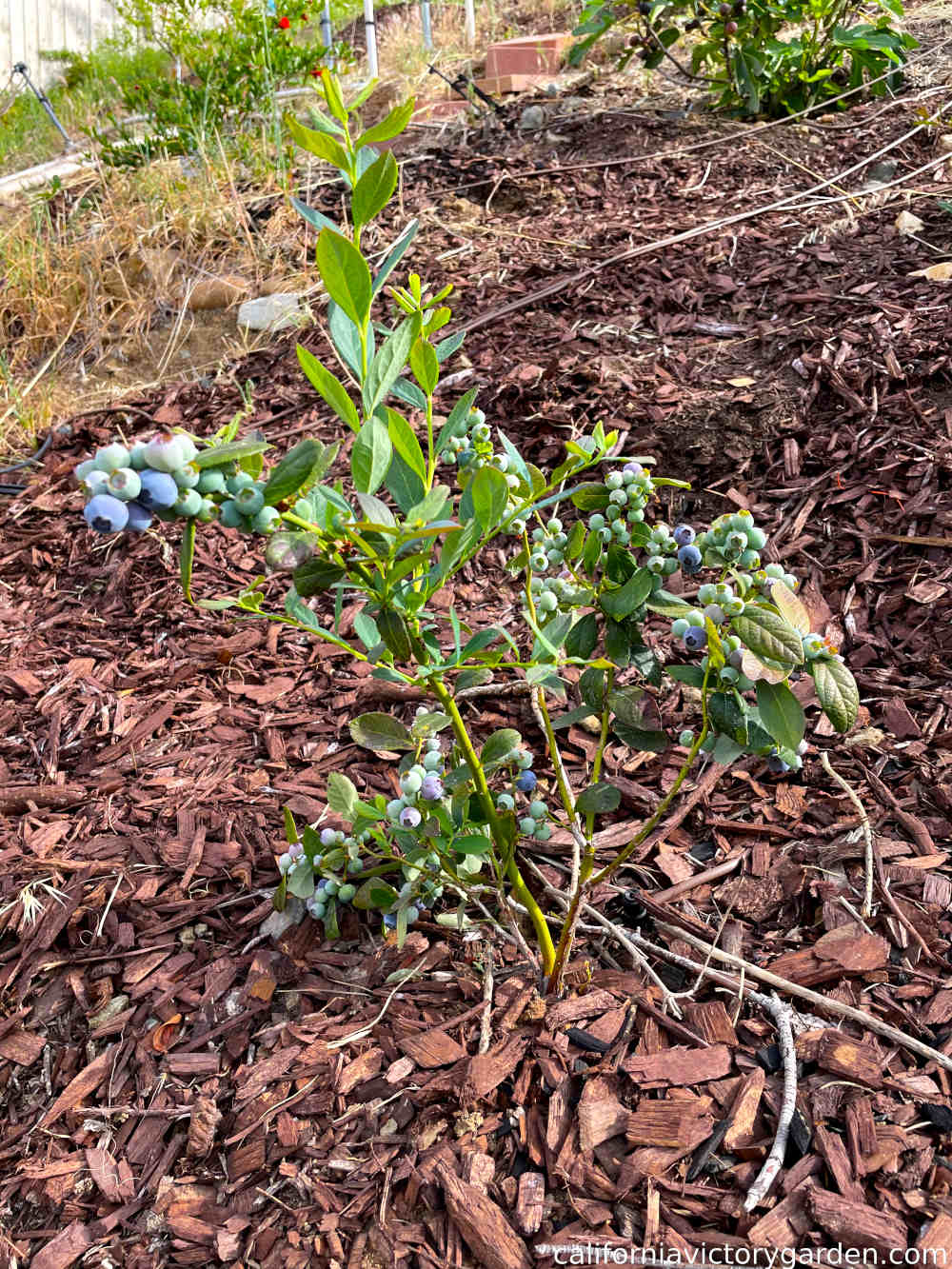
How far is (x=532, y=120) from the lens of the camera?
4.50m

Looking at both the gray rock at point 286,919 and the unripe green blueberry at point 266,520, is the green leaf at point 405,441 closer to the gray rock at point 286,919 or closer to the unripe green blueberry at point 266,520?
the unripe green blueberry at point 266,520

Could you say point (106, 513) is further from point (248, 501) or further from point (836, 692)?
point (836, 692)

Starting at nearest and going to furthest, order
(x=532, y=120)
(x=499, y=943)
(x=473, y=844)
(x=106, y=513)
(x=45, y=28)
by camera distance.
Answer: (x=106, y=513), (x=473, y=844), (x=499, y=943), (x=532, y=120), (x=45, y=28)

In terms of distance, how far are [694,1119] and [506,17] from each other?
781 cm

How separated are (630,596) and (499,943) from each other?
0.60 metres

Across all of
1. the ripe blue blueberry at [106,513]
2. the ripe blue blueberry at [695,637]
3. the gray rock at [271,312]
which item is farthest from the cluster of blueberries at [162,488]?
the gray rock at [271,312]

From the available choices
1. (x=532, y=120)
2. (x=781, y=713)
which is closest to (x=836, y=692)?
(x=781, y=713)

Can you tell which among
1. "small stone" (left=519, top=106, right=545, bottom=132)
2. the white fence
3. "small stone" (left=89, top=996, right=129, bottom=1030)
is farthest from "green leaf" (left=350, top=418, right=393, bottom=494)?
the white fence

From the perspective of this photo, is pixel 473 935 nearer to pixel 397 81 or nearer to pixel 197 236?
pixel 197 236

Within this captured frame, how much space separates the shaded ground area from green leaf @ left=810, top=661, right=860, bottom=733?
467mm

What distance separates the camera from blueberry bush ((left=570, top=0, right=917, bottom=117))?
151 inches

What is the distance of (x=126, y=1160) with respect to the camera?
130cm

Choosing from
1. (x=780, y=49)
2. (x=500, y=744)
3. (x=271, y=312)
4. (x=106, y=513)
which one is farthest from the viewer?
(x=780, y=49)

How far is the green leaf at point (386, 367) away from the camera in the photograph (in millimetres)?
972
